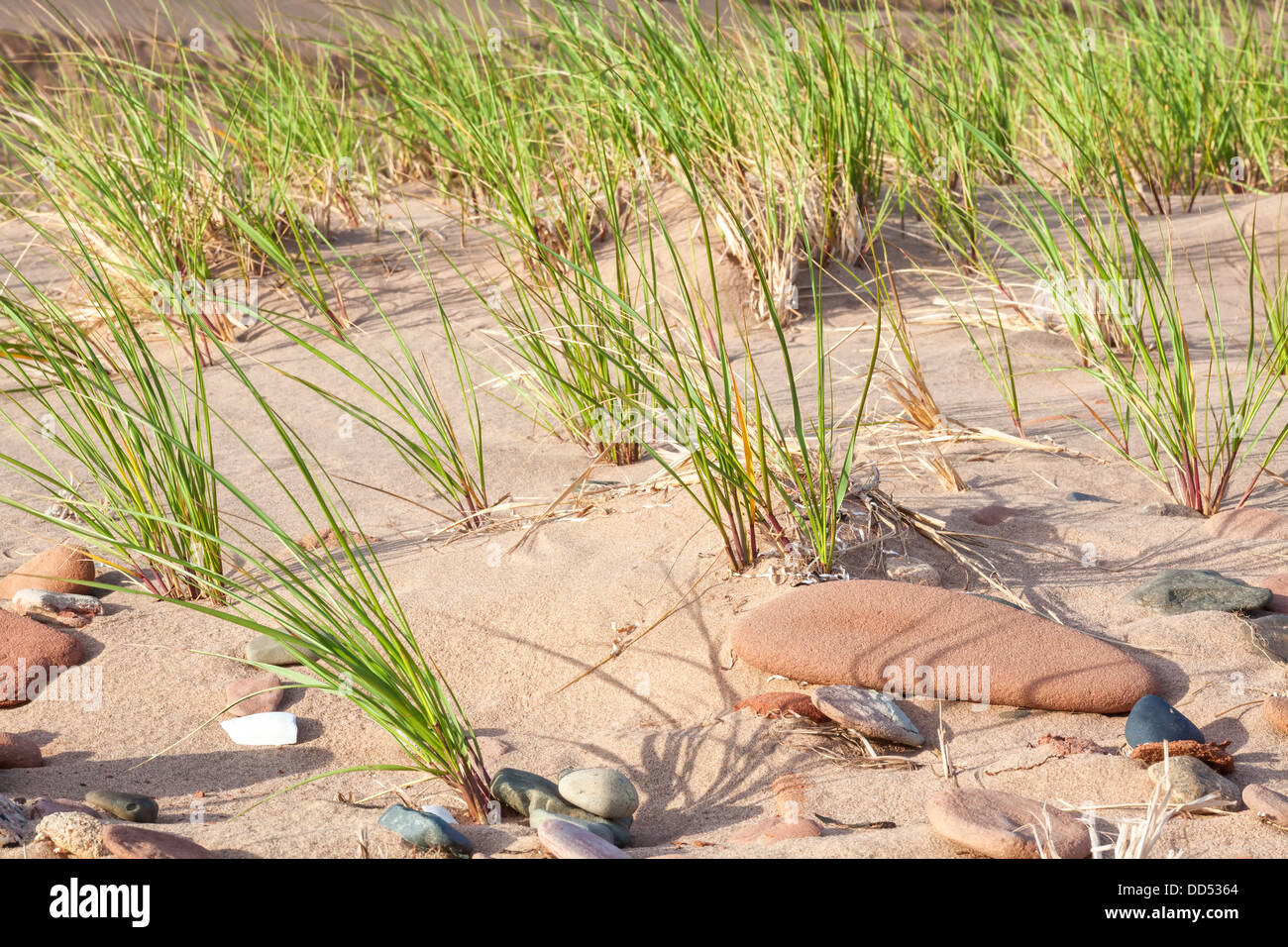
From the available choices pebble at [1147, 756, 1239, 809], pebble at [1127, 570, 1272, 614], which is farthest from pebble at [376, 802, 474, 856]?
pebble at [1127, 570, 1272, 614]

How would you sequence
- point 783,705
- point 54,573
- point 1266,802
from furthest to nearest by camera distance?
point 54,573 < point 783,705 < point 1266,802

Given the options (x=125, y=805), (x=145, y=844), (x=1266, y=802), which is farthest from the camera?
(x=125, y=805)

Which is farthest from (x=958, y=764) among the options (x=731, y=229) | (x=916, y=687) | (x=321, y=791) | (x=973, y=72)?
(x=973, y=72)

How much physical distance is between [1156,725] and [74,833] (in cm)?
137

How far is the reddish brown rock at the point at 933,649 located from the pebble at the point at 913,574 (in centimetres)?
12

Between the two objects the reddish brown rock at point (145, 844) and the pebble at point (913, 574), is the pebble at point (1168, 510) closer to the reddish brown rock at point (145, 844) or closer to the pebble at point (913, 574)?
the pebble at point (913, 574)

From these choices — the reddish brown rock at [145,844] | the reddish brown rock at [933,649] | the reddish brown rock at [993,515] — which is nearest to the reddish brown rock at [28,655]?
Answer: the reddish brown rock at [145,844]

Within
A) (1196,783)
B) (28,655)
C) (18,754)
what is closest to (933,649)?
(1196,783)

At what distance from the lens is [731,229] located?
3.49 metres

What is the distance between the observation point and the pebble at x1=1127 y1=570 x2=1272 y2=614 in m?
1.83

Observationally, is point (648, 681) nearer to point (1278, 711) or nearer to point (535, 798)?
point (535, 798)

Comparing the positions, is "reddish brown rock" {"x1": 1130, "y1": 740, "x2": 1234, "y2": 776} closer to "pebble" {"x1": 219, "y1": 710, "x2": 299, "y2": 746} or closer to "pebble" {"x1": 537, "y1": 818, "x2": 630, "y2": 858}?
"pebble" {"x1": 537, "y1": 818, "x2": 630, "y2": 858}

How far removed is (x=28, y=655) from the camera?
74.6 inches

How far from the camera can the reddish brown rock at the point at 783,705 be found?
1665 millimetres
